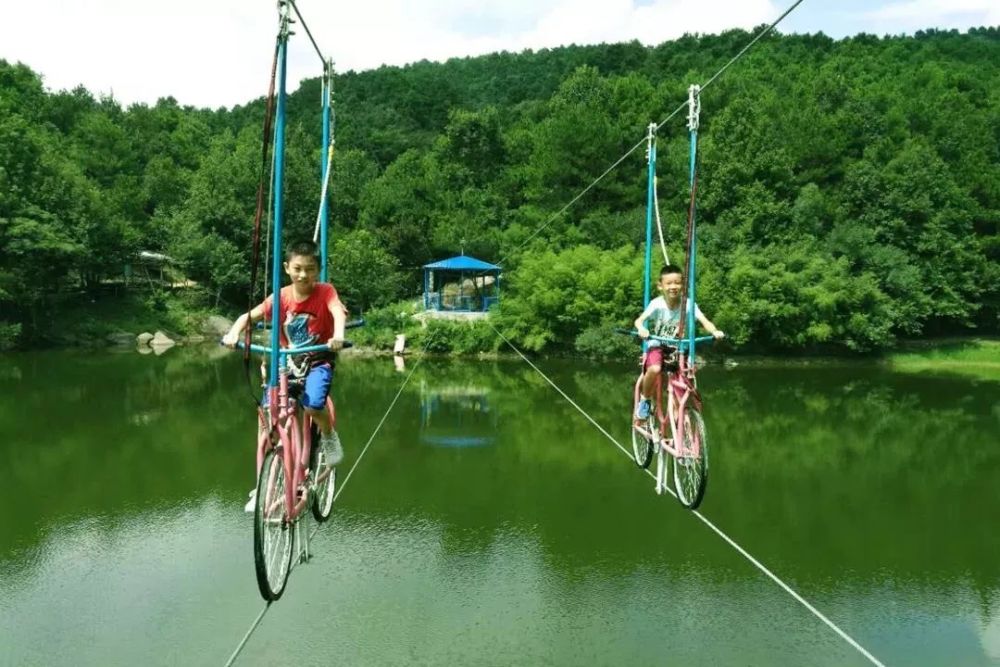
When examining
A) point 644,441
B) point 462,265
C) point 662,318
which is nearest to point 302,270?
point 662,318

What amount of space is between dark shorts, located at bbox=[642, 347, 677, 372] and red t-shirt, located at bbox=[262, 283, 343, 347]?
2.45m

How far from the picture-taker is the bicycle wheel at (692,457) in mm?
5738

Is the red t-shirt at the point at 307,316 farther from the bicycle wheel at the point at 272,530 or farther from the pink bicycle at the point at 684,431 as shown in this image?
the pink bicycle at the point at 684,431

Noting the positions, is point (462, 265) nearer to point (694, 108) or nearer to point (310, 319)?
point (694, 108)

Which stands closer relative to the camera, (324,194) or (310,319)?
(310,319)

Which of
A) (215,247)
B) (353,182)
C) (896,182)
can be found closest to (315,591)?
(215,247)

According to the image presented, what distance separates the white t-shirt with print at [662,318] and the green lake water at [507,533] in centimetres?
766

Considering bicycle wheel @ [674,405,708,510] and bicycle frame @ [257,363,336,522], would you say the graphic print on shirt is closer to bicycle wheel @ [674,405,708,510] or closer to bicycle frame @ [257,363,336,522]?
bicycle frame @ [257,363,336,522]

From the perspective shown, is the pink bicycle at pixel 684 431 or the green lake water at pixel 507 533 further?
the green lake water at pixel 507 533

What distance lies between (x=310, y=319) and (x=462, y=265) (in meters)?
28.4

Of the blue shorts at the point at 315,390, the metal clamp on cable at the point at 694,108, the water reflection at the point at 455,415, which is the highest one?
the metal clamp on cable at the point at 694,108

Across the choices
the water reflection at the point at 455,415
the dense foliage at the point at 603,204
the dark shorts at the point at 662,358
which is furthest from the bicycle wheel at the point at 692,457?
the dense foliage at the point at 603,204

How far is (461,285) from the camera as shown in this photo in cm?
3400

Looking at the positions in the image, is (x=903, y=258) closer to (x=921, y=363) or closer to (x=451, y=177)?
(x=921, y=363)
